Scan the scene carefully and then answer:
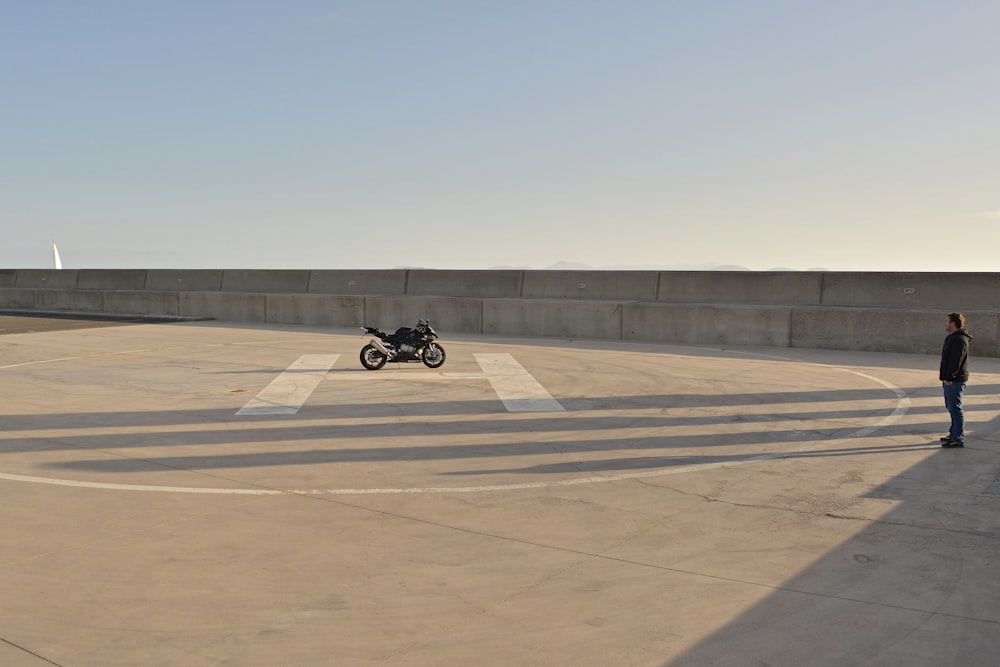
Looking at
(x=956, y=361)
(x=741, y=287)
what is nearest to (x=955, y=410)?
(x=956, y=361)

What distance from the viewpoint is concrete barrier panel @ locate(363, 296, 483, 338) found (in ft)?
84.9

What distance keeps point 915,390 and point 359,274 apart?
19.4 m

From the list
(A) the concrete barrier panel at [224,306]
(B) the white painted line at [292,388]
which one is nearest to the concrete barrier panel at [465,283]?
(A) the concrete barrier panel at [224,306]

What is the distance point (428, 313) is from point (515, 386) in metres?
12.4

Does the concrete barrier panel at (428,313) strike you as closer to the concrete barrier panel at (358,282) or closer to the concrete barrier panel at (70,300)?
the concrete barrier panel at (358,282)

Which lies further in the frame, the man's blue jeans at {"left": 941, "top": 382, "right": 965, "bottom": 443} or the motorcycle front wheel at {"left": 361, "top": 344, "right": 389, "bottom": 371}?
the motorcycle front wheel at {"left": 361, "top": 344, "right": 389, "bottom": 371}

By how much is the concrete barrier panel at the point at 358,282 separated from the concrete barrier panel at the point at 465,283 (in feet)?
1.65

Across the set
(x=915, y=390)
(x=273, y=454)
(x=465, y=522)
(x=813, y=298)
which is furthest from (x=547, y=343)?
(x=465, y=522)

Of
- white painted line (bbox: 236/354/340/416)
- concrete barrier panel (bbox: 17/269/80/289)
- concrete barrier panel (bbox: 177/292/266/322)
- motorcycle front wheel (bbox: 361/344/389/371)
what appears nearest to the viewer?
white painted line (bbox: 236/354/340/416)

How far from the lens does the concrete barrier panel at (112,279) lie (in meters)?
37.1

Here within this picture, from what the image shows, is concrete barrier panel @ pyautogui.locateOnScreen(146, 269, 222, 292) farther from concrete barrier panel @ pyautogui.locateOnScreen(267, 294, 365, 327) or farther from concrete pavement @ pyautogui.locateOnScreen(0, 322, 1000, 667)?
concrete pavement @ pyautogui.locateOnScreen(0, 322, 1000, 667)

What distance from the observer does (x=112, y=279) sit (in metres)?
37.9

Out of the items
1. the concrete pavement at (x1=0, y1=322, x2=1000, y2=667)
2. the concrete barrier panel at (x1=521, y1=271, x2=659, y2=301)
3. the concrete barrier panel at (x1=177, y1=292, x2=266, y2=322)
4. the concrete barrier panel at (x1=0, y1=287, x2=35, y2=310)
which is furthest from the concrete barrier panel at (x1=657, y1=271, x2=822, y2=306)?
the concrete barrier panel at (x1=0, y1=287, x2=35, y2=310)

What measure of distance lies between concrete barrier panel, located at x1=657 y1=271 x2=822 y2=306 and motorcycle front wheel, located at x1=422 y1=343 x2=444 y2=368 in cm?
910
